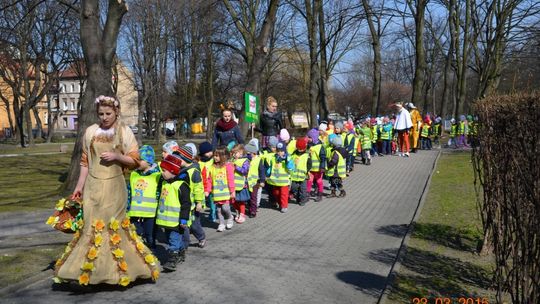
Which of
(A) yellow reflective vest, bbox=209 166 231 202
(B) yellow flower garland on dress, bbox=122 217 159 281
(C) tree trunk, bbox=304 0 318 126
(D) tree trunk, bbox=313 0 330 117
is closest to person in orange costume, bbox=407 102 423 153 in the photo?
→ (C) tree trunk, bbox=304 0 318 126

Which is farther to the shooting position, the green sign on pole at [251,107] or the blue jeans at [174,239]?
the green sign on pole at [251,107]

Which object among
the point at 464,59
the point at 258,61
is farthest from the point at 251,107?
the point at 464,59

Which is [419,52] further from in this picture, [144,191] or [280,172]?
[144,191]

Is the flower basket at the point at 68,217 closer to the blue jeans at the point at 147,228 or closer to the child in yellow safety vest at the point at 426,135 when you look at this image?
the blue jeans at the point at 147,228

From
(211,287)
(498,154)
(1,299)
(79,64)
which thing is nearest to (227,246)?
(211,287)

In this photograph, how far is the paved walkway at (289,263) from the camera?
19.0ft

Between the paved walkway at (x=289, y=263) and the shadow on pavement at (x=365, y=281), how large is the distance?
11 millimetres

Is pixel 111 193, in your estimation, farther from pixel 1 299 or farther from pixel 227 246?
pixel 227 246

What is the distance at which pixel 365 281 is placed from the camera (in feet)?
20.7

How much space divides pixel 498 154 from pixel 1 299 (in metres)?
5.30

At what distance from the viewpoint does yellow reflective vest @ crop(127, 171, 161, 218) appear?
7.29 meters

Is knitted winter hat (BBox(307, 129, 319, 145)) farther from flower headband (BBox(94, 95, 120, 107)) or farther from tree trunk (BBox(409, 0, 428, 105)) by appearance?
tree trunk (BBox(409, 0, 428, 105))

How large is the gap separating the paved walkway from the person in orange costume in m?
9.72

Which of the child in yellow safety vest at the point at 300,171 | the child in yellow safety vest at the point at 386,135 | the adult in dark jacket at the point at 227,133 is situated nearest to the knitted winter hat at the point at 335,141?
the child in yellow safety vest at the point at 300,171
